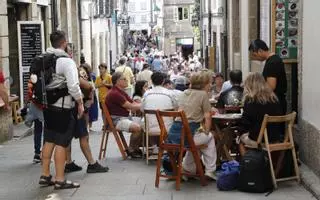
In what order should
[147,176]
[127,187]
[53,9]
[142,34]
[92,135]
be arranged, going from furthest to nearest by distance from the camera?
[142,34], [53,9], [92,135], [147,176], [127,187]

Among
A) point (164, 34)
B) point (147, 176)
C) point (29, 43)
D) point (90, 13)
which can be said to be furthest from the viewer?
point (164, 34)

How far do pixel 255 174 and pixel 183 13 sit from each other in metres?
53.5

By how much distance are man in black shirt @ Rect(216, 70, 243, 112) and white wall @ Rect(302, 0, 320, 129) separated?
4.33ft

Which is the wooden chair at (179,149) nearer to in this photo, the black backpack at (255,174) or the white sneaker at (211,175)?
the white sneaker at (211,175)

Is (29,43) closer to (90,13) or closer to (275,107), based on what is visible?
(275,107)

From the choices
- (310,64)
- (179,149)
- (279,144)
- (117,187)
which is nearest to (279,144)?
(279,144)

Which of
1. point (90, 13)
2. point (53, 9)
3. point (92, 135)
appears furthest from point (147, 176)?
point (90, 13)

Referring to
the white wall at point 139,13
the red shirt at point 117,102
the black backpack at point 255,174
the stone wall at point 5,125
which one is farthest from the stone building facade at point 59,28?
the white wall at point 139,13

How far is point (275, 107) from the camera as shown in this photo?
7.78m

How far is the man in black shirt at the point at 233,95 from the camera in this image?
994cm

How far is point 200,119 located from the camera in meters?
8.02

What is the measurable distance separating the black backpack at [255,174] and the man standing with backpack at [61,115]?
1956 millimetres

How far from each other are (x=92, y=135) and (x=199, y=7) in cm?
2347

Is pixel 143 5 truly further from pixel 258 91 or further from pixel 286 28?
pixel 258 91
